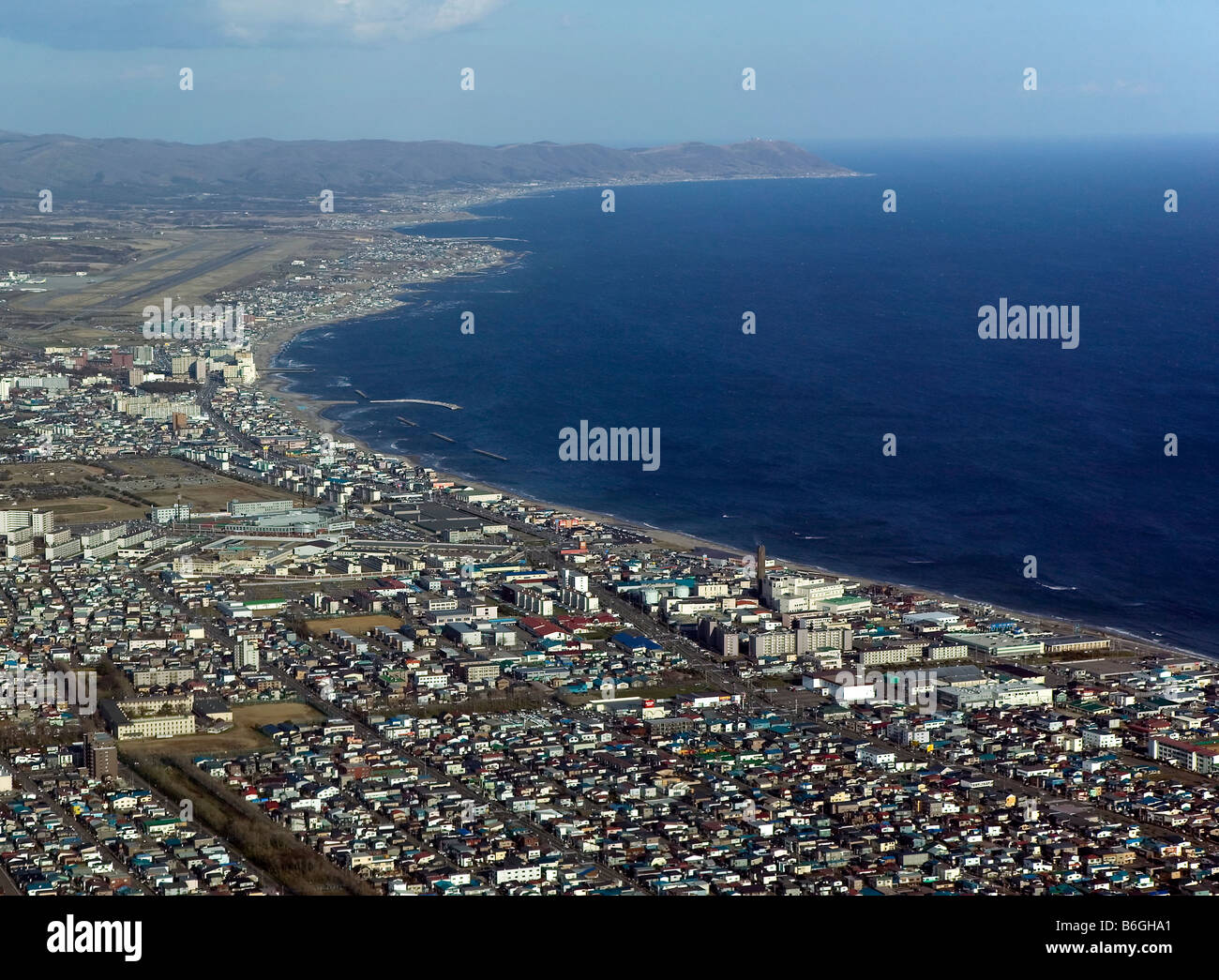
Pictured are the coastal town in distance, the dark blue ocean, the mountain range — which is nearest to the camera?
the coastal town in distance

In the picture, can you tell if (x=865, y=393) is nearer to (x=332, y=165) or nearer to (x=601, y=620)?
(x=601, y=620)

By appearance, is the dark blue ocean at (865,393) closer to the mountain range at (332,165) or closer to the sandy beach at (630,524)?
the sandy beach at (630,524)

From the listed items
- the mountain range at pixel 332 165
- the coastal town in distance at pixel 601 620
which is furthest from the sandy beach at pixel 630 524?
the mountain range at pixel 332 165

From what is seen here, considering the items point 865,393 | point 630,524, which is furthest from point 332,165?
point 630,524

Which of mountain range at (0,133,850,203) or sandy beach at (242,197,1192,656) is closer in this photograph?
sandy beach at (242,197,1192,656)

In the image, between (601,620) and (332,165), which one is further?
(332,165)

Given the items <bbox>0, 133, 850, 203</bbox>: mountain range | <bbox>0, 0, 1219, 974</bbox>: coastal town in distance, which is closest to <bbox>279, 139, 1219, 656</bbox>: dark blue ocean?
<bbox>0, 0, 1219, 974</bbox>: coastal town in distance

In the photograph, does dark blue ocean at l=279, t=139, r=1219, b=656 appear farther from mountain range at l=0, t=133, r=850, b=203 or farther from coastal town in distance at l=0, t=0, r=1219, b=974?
mountain range at l=0, t=133, r=850, b=203

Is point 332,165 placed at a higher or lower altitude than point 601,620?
higher

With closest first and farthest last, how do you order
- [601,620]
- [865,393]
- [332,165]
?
[601,620], [865,393], [332,165]
